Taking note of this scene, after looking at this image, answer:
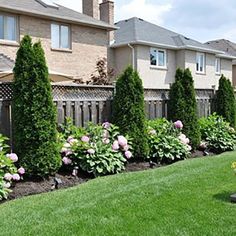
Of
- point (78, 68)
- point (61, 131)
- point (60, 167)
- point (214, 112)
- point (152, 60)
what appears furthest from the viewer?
point (152, 60)

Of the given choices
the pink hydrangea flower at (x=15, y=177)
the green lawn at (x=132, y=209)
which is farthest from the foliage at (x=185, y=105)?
the pink hydrangea flower at (x=15, y=177)

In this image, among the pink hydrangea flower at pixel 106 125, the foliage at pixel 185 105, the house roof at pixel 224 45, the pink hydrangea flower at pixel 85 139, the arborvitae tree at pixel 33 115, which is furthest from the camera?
the house roof at pixel 224 45

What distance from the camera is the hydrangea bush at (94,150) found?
777 cm

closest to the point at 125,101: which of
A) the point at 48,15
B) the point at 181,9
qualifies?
the point at 181,9

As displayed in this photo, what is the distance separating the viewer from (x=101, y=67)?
21.6 meters

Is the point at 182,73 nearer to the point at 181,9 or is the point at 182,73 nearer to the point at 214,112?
the point at 214,112

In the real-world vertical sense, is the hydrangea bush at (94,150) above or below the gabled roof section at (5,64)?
below

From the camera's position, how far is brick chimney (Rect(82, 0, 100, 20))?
88.9ft

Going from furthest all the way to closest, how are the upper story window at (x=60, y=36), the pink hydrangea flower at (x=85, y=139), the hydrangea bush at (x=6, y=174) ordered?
the upper story window at (x=60, y=36) < the pink hydrangea flower at (x=85, y=139) < the hydrangea bush at (x=6, y=174)

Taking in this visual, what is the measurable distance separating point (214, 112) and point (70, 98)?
5738 millimetres

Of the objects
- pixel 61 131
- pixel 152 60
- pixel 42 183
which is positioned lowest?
pixel 42 183

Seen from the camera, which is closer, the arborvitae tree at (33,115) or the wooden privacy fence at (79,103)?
the arborvitae tree at (33,115)

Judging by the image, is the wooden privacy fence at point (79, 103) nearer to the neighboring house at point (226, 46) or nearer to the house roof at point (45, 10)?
the house roof at point (45, 10)

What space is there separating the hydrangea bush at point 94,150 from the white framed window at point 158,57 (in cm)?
1970
